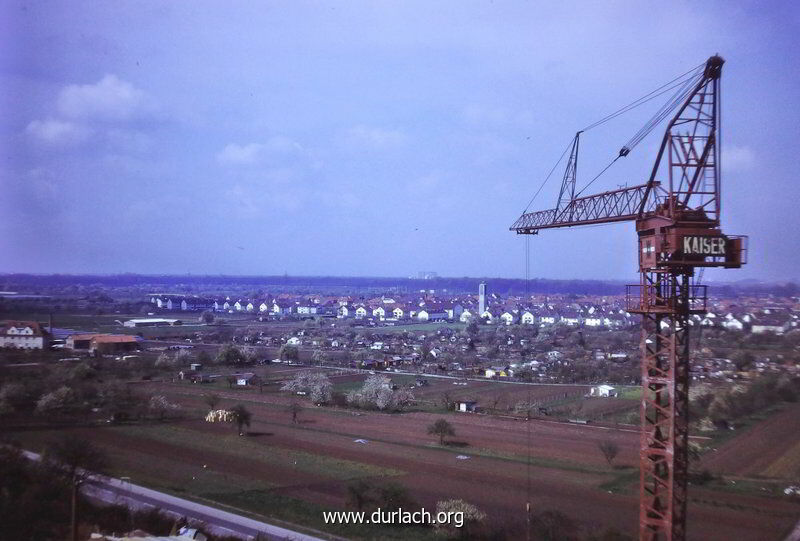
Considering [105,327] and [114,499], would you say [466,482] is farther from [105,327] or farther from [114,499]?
[105,327]

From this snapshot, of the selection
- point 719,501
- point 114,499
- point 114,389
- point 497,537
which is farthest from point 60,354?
point 719,501

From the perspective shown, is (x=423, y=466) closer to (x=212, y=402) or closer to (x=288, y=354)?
(x=212, y=402)

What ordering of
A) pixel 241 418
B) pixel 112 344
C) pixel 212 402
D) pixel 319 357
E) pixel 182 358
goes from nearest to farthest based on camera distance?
1. pixel 241 418
2. pixel 212 402
3. pixel 112 344
4. pixel 182 358
5. pixel 319 357

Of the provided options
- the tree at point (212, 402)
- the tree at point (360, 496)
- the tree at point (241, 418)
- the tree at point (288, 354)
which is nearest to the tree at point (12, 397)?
the tree at point (212, 402)

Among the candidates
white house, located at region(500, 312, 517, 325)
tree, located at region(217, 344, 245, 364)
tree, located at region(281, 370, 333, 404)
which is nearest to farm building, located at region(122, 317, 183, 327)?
tree, located at region(217, 344, 245, 364)

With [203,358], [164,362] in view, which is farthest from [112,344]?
[203,358]

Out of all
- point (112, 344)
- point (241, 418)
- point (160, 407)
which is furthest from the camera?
point (112, 344)

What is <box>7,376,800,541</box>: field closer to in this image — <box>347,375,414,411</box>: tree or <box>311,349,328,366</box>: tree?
<box>347,375,414,411</box>: tree
